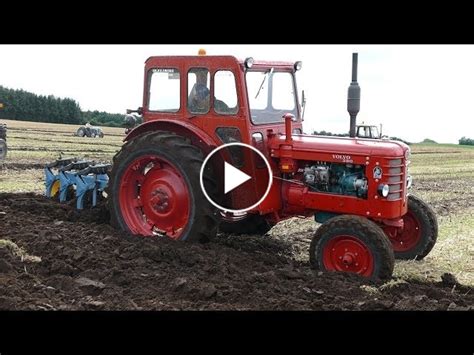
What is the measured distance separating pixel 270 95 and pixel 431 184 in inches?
409

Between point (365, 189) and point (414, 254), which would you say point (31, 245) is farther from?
point (414, 254)

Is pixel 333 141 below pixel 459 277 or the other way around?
the other way around

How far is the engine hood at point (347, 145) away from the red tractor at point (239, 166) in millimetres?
12

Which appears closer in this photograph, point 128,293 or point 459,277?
point 128,293

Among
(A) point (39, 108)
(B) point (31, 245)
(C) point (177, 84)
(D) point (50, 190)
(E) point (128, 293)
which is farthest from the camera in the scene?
(A) point (39, 108)

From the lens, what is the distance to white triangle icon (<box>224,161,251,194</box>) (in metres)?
7.74

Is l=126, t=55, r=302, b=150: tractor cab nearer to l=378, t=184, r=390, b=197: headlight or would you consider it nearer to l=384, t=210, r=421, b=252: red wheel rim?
l=378, t=184, r=390, b=197: headlight

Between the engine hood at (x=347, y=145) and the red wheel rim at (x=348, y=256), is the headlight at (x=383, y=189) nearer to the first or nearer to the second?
the engine hood at (x=347, y=145)

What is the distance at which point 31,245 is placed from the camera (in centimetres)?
745

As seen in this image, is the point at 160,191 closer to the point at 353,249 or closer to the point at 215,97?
the point at 215,97

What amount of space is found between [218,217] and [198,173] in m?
0.61

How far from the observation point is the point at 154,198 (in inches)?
316

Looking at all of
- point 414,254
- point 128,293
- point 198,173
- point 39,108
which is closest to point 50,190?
point 198,173

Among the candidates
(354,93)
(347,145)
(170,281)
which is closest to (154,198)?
(170,281)
